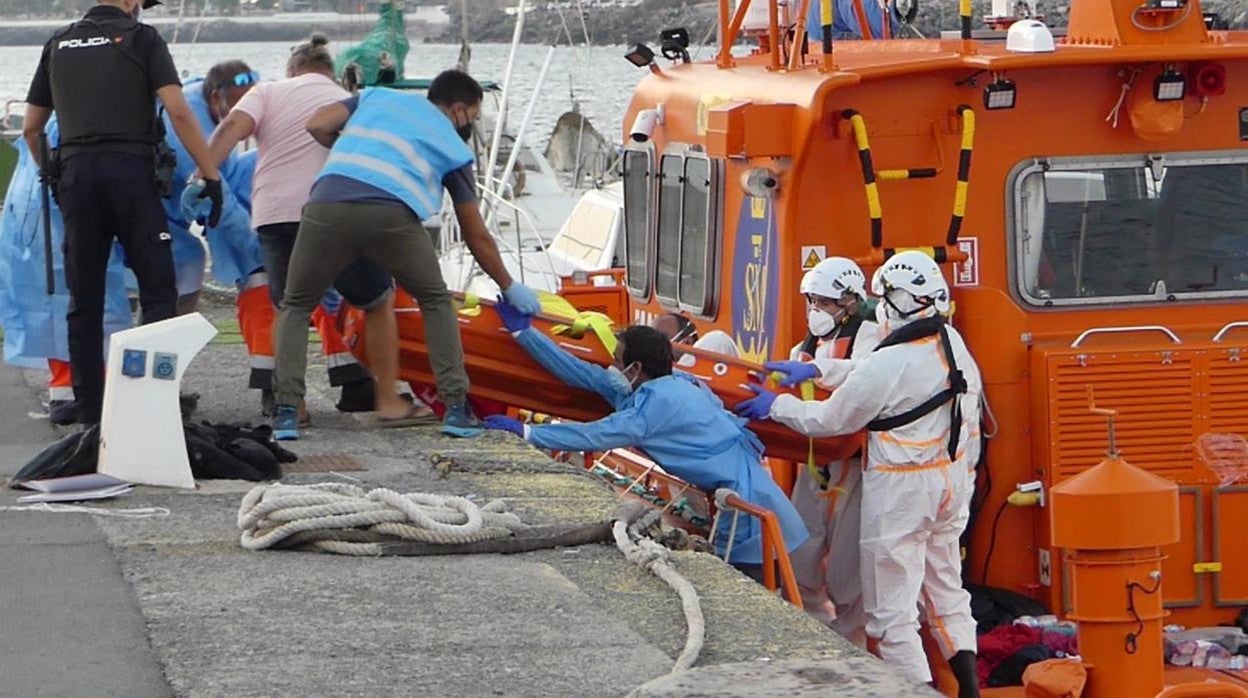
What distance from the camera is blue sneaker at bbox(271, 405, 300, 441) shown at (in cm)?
785

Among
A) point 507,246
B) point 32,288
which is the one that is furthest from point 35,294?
point 507,246

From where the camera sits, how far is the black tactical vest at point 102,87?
728cm

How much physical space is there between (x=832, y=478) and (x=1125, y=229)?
4.93 feet

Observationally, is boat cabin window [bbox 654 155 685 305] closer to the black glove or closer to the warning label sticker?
the warning label sticker

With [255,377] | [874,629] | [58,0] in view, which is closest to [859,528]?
[874,629]

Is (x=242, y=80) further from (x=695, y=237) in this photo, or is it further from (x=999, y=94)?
(x=999, y=94)

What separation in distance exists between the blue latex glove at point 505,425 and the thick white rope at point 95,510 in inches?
66.3

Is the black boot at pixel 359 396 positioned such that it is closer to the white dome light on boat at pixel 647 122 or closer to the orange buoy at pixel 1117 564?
the white dome light on boat at pixel 647 122

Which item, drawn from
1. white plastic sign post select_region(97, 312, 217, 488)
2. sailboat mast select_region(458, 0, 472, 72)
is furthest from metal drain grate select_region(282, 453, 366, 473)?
sailboat mast select_region(458, 0, 472, 72)

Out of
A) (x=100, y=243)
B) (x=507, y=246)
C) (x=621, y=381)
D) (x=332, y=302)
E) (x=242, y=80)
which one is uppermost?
(x=242, y=80)

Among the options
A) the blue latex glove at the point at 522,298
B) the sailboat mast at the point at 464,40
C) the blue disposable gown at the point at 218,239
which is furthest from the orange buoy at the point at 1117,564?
the sailboat mast at the point at 464,40

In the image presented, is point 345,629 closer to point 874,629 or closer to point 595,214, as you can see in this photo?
point 874,629

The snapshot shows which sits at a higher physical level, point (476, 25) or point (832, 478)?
point (832, 478)

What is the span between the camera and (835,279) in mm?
7465
